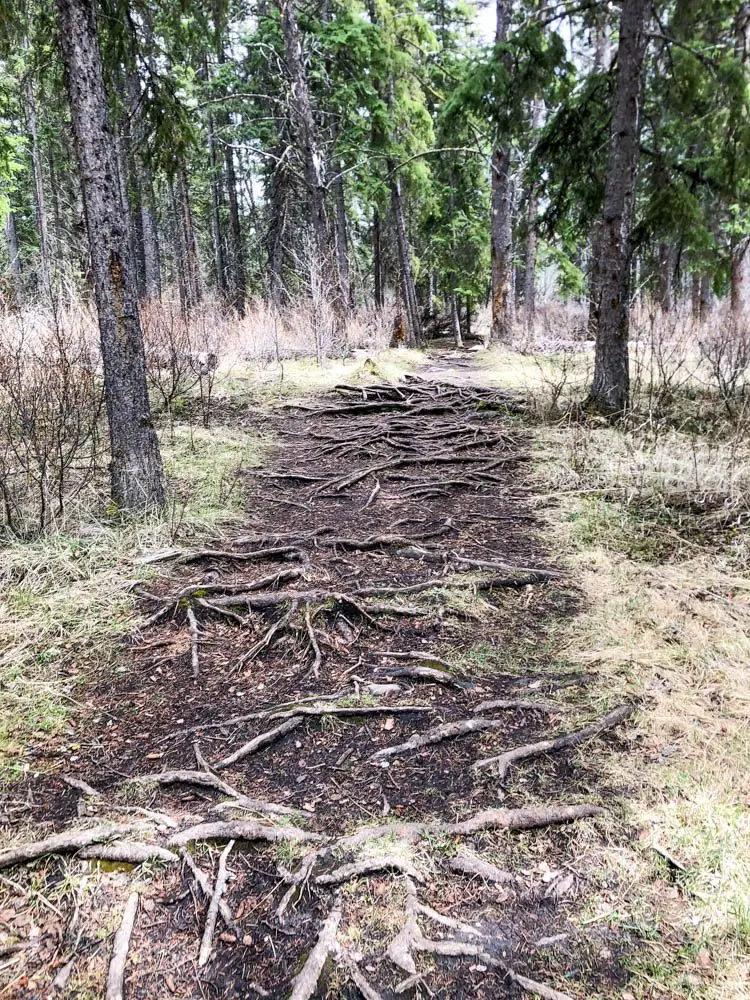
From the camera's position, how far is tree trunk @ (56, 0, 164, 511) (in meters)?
3.73

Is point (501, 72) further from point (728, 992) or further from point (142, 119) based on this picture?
point (728, 992)

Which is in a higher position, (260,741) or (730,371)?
(730,371)

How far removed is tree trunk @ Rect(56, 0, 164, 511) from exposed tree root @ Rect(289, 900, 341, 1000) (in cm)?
329

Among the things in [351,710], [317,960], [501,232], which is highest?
[501,232]

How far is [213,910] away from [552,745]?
136cm

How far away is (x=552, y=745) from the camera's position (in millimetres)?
2396

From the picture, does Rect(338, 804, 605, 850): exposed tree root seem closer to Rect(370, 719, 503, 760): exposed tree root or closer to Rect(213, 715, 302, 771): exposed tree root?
Rect(370, 719, 503, 760): exposed tree root

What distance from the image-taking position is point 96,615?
3404 millimetres

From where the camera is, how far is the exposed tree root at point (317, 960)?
155cm

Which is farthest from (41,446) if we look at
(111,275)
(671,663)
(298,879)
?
(671,663)

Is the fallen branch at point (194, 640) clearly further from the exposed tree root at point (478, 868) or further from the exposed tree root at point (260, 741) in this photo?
the exposed tree root at point (478, 868)

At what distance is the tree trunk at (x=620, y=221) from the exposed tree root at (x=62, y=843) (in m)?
5.84

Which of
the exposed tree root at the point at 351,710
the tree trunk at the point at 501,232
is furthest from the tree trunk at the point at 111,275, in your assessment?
the tree trunk at the point at 501,232

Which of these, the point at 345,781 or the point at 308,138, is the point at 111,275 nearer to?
the point at 345,781
